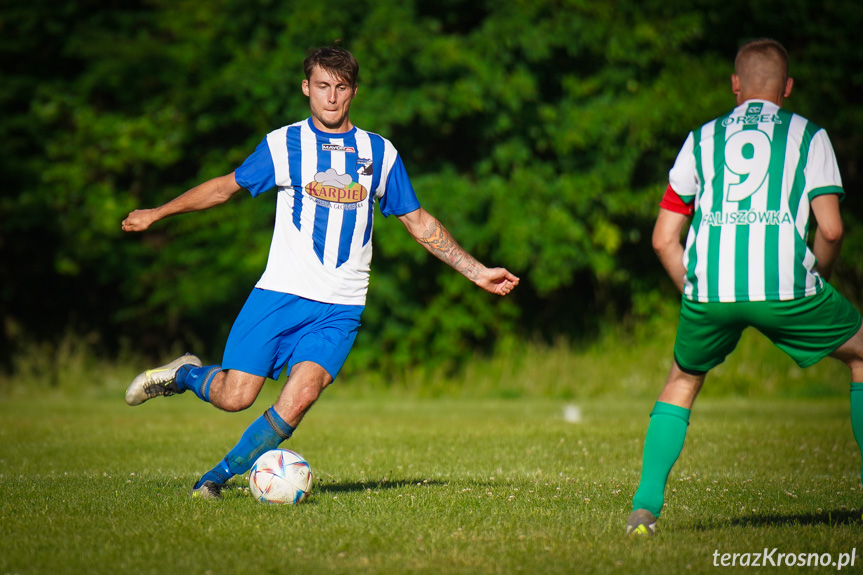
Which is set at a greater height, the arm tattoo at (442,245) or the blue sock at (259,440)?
the arm tattoo at (442,245)

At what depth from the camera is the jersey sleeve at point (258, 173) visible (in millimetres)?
5469

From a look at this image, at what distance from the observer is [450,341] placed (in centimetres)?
1658

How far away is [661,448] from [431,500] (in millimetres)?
1665

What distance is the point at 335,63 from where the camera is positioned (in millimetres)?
5453

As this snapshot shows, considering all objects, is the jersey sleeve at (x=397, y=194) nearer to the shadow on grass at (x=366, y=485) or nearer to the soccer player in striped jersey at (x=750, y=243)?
the soccer player in striped jersey at (x=750, y=243)

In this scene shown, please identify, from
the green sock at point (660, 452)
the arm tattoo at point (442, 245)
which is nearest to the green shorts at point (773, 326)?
the green sock at point (660, 452)

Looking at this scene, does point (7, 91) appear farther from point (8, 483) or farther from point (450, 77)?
point (8, 483)

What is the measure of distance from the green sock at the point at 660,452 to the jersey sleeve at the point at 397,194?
207 cm

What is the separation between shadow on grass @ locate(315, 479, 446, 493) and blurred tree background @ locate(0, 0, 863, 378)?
886cm

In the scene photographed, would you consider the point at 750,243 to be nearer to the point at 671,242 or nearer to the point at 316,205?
the point at 671,242

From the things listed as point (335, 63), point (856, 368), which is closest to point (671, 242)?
point (856, 368)

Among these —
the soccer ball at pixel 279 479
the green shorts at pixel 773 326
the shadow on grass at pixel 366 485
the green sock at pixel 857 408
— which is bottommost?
the shadow on grass at pixel 366 485

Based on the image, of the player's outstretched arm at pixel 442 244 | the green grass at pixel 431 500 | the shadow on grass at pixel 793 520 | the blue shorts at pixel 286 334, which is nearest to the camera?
the green grass at pixel 431 500

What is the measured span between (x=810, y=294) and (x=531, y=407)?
956 centimetres
